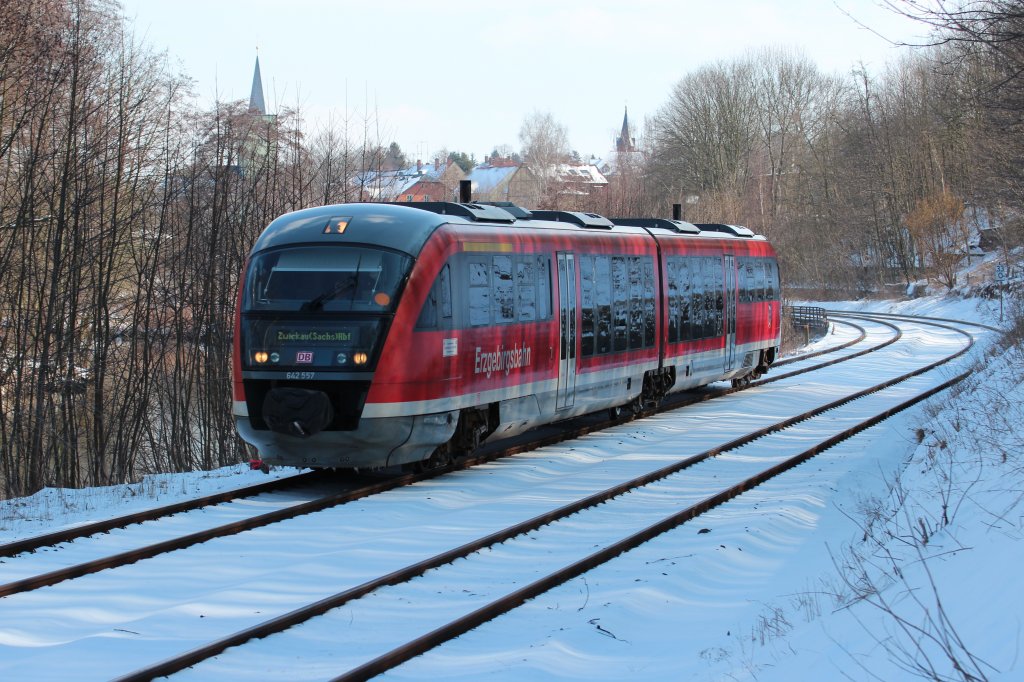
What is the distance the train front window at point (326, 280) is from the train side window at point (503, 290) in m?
1.87

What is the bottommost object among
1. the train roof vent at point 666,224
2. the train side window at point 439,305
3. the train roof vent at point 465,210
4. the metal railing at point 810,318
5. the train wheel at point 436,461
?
the train wheel at point 436,461

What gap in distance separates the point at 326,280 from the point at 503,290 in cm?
262

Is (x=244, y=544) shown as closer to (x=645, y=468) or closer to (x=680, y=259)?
(x=645, y=468)

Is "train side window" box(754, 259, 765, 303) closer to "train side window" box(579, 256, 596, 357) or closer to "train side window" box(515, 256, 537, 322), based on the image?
"train side window" box(579, 256, 596, 357)

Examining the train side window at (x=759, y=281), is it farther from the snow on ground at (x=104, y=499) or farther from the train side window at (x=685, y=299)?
the snow on ground at (x=104, y=499)

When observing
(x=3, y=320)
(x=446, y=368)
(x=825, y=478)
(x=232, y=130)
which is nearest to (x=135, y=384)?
(x=3, y=320)

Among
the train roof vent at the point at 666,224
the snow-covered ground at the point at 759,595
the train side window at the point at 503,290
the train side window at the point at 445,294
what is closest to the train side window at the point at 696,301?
the train roof vent at the point at 666,224

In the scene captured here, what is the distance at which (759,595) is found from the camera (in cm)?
861

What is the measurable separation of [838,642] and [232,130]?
52.1ft

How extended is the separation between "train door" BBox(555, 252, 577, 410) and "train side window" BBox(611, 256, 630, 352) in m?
1.43

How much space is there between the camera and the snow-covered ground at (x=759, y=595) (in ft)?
20.1

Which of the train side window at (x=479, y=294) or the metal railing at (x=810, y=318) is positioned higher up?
the train side window at (x=479, y=294)

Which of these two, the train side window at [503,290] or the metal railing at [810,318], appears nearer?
the train side window at [503,290]

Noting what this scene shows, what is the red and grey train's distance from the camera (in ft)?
38.9
